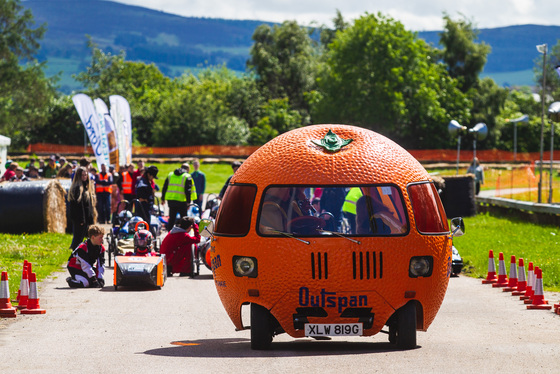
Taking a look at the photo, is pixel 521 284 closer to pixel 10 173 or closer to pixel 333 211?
pixel 333 211

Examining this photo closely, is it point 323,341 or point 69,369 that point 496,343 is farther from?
point 69,369

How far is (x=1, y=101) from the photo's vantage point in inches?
3012

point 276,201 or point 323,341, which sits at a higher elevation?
point 276,201

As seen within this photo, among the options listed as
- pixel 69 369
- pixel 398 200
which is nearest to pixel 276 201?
pixel 398 200

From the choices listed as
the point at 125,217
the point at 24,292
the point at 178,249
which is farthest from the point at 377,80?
the point at 24,292

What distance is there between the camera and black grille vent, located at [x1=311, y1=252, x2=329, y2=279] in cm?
892

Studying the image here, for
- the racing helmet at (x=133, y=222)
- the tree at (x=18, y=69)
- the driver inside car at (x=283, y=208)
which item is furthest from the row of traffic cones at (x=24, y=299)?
the tree at (x=18, y=69)

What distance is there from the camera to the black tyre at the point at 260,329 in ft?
30.4

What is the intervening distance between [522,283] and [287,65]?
94.9 m

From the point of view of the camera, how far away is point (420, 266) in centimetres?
926

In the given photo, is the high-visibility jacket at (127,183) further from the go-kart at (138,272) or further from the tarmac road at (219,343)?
the tarmac road at (219,343)

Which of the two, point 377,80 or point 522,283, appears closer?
point 522,283

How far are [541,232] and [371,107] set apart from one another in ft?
199

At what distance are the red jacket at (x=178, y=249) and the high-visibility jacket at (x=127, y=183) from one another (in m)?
8.53
